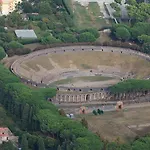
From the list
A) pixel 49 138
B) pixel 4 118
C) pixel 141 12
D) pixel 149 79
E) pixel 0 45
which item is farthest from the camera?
pixel 141 12

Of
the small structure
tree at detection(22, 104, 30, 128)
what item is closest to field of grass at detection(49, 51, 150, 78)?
tree at detection(22, 104, 30, 128)

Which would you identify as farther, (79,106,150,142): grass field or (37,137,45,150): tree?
(79,106,150,142): grass field

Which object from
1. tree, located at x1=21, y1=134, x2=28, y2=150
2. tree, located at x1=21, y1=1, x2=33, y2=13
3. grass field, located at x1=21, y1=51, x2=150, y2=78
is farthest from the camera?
tree, located at x1=21, y1=1, x2=33, y2=13

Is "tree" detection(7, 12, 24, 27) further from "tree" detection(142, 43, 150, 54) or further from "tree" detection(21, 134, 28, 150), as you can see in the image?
"tree" detection(21, 134, 28, 150)

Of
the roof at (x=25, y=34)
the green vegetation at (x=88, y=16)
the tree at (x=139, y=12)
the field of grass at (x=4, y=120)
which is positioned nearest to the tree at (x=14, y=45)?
the roof at (x=25, y=34)

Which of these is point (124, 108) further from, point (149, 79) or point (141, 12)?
point (141, 12)

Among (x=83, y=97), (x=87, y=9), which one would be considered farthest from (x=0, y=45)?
(x=87, y=9)
